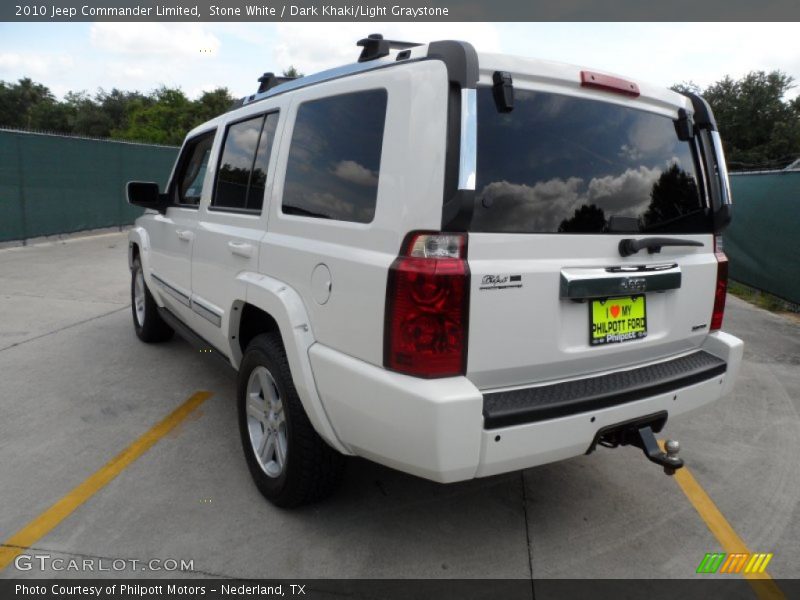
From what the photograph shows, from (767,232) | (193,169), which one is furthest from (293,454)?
(767,232)

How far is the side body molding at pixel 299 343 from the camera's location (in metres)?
2.49

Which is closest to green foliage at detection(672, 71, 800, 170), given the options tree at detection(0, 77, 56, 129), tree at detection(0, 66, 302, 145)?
tree at detection(0, 66, 302, 145)

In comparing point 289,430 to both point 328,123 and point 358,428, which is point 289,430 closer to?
point 358,428

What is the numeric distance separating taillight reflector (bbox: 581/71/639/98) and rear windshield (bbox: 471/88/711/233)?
67mm

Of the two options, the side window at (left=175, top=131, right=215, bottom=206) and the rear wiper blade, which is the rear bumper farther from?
the side window at (left=175, top=131, right=215, bottom=206)

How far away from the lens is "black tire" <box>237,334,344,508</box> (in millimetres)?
2689

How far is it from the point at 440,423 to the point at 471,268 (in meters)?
0.55

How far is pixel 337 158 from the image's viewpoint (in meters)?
2.63

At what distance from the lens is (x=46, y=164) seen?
12.0m

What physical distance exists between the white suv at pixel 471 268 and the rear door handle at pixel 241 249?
0.02 meters

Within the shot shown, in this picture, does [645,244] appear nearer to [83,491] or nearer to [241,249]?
[241,249]

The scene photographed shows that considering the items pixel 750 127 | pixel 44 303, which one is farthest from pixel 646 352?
pixel 750 127

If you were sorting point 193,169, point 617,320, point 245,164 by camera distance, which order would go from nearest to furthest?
point 617,320
point 245,164
point 193,169

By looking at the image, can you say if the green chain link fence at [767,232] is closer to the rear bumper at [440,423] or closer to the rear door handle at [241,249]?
the rear bumper at [440,423]
